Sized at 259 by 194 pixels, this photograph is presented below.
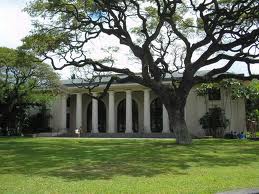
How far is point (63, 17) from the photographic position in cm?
2641

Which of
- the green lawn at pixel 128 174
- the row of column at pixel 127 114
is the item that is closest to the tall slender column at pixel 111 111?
the row of column at pixel 127 114

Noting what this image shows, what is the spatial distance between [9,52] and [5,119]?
1063cm

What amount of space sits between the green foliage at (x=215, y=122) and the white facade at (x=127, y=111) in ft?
8.57

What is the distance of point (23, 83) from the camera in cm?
4481

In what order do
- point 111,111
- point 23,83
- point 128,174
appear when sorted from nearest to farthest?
1. point 128,174
2. point 23,83
3. point 111,111

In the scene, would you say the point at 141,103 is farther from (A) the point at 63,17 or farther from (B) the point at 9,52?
(A) the point at 63,17

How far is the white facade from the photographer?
49438 mm

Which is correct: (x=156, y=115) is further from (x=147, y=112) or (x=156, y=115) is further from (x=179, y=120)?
(x=179, y=120)

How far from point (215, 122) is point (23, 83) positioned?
21.6 metres

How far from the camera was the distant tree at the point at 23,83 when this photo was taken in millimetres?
42844

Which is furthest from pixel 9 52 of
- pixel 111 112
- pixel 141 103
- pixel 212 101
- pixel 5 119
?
pixel 212 101

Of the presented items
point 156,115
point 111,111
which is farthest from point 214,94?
point 111,111

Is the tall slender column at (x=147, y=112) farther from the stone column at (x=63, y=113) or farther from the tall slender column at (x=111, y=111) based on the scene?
the stone column at (x=63, y=113)

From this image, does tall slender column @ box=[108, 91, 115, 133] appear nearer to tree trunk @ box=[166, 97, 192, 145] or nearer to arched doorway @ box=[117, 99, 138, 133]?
arched doorway @ box=[117, 99, 138, 133]
